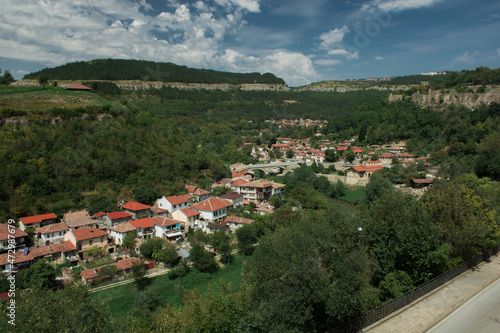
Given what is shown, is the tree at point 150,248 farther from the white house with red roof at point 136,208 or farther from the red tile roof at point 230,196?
the red tile roof at point 230,196

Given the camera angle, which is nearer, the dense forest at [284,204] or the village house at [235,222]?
the dense forest at [284,204]

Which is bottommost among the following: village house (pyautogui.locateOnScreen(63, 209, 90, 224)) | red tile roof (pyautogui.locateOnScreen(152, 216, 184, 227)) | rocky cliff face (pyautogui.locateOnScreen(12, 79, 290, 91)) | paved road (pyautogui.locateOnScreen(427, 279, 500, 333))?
village house (pyautogui.locateOnScreen(63, 209, 90, 224))

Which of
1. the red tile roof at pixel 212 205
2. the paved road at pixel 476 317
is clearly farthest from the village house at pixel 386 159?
the paved road at pixel 476 317

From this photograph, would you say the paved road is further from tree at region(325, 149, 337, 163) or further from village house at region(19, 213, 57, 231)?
tree at region(325, 149, 337, 163)

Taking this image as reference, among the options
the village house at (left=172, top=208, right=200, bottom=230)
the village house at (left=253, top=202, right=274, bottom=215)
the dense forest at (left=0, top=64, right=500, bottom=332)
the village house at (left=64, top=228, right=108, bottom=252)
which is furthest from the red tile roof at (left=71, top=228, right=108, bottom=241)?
the village house at (left=253, top=202, right=274, bottom=215)

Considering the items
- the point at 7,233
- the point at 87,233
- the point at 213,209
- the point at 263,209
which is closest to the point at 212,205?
the point at 213,209

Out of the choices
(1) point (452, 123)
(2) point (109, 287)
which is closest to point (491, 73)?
(1) point (452, 123)
